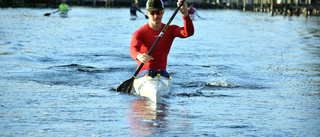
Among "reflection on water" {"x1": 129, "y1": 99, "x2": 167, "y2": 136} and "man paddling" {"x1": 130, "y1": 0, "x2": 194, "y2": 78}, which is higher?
"man paddling" {"x1": 130, "y1": 0, "x2": 194, "y2": 78}

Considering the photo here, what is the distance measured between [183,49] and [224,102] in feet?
39.6

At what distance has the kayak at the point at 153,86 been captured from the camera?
31.3 feet

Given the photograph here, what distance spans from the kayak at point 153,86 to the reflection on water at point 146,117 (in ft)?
0.45

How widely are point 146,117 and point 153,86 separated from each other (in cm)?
114

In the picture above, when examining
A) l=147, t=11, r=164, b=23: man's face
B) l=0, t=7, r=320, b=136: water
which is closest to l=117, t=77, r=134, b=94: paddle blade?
l=0, t=7, r=320, b=136: water

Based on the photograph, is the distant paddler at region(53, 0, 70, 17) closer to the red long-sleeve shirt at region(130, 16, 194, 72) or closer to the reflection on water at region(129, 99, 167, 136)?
the red long-sleeve shirt at region(130, 16, 194, 72)

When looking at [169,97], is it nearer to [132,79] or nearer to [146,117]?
[132,79]

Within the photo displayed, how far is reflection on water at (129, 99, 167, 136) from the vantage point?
7623mm

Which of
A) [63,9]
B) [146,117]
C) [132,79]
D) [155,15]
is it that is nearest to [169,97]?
[132,79]

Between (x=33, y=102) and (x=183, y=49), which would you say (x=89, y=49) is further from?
(x=33, y=102)

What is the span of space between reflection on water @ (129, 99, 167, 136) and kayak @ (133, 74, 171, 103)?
136 mm

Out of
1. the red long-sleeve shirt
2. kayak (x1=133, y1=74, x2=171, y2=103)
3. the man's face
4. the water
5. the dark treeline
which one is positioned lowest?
the dark treeline

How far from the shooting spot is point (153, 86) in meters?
9.55

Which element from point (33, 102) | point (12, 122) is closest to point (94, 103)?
point (33, 102)
